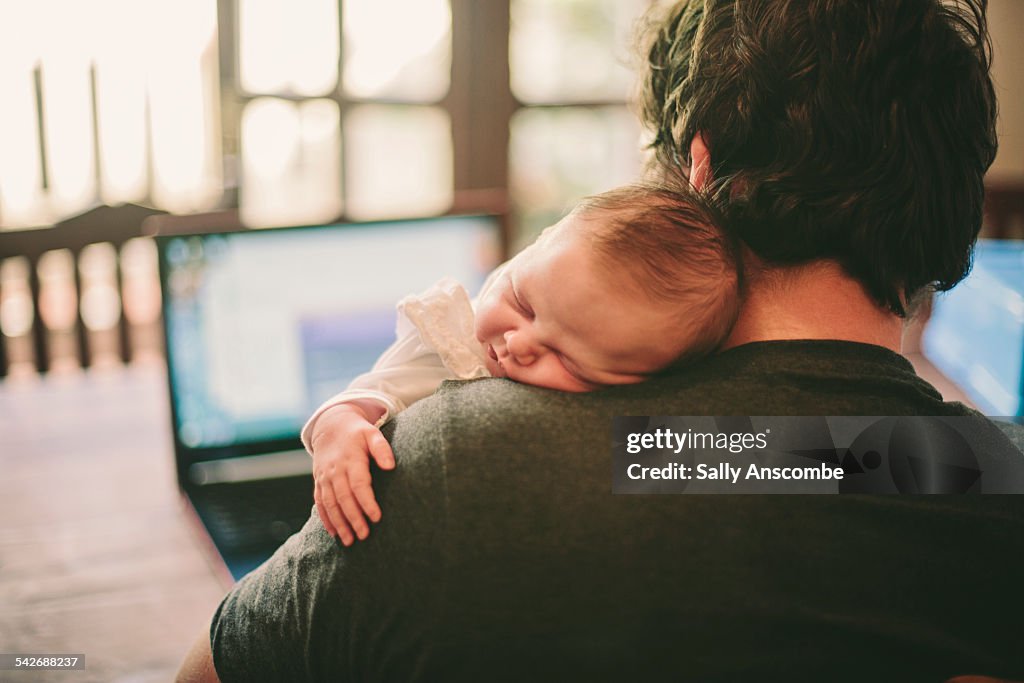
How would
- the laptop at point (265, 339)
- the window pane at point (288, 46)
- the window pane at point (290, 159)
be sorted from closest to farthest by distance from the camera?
the laptop at point (265, 339), the window pane at point (288, 46), the window pane at point (290, 159)

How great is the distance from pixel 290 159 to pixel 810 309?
2326 millimetres

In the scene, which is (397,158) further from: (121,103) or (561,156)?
(121,103)

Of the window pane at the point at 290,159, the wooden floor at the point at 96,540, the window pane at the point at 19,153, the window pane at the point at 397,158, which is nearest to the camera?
the wooden floor at the point at 96,540

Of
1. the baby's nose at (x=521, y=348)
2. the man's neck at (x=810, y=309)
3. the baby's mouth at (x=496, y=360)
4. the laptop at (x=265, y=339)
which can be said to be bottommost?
the laptop at (x=265, y=339)

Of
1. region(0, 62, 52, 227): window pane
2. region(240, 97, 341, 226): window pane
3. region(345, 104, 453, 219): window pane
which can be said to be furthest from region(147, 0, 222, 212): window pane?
region(345, 104, 453, 219): window pane

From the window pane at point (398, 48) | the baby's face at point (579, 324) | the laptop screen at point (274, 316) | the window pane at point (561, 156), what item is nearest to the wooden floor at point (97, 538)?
the laptop screen at point (274, 316)

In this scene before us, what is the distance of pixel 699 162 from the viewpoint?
2.53 ft

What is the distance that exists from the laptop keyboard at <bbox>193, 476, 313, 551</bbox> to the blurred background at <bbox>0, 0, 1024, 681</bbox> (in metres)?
0.05

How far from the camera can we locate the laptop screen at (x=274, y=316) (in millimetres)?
1406

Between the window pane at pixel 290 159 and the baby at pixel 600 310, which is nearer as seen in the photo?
the baby at pixel 600 310

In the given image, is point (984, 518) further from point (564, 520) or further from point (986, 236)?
point (986, 236)

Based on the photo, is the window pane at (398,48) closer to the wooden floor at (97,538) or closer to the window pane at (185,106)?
the window pane at (185,106)

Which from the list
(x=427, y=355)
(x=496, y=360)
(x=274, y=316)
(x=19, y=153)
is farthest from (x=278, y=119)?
(x=496, y=360)

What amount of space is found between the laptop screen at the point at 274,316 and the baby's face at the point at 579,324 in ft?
2.60
